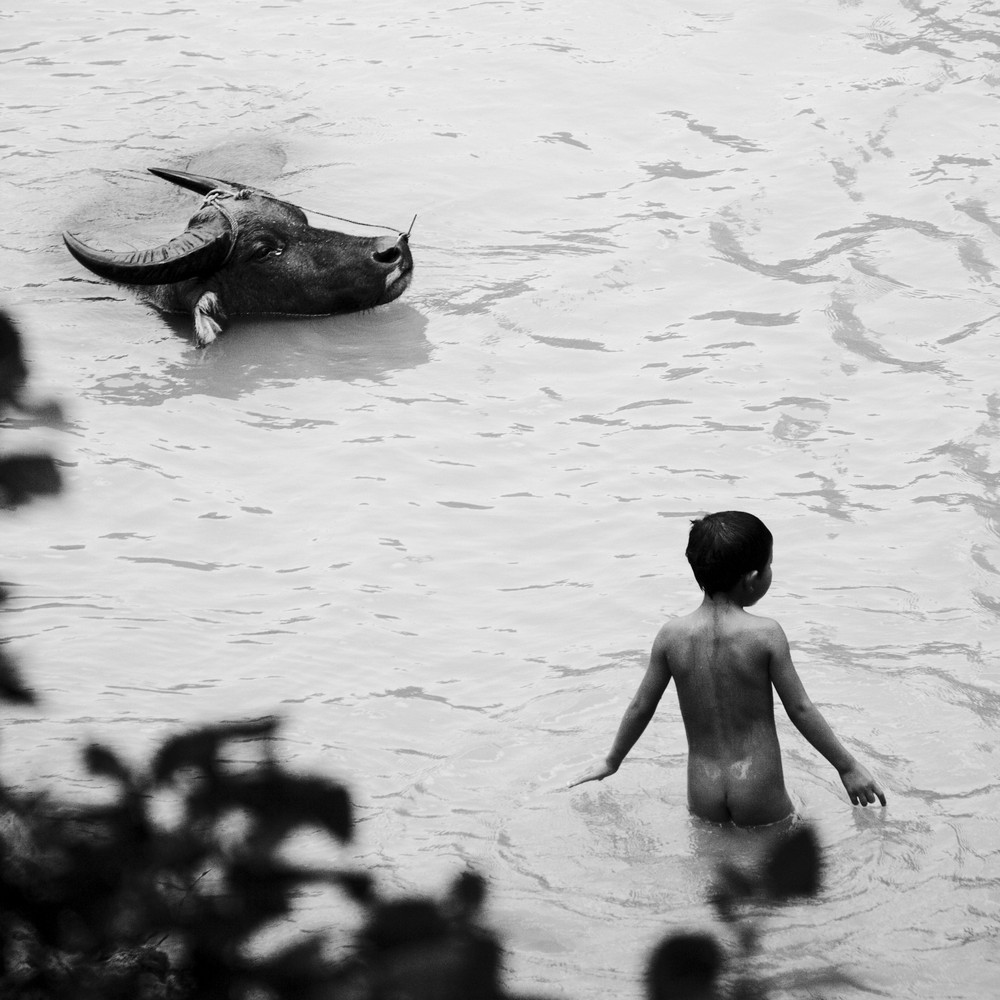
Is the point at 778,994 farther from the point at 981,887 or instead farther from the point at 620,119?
the point at 620,119

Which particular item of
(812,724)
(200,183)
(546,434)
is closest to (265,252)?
(200,183)

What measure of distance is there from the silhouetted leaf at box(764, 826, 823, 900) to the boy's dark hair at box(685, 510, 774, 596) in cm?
83

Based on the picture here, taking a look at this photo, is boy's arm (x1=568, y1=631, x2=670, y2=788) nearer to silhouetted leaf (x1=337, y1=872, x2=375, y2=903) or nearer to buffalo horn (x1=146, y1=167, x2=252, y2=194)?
silhouetted leaf (x1=337, y1=872, x2=375, y2=903)

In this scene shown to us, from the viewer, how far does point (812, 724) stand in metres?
4.08

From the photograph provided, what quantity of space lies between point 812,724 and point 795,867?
0.42m

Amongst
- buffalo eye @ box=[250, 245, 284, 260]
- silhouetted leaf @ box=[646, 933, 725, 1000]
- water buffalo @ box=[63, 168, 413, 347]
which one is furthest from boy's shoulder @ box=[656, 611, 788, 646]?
buffalo eye @ box=[250, 245, 284, 260]

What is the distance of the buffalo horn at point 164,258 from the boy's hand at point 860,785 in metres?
5.39

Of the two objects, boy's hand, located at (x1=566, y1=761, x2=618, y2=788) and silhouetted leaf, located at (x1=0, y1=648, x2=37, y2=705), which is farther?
boy's hand, located at (x1=566, y1=761, x2=618, y2=788)

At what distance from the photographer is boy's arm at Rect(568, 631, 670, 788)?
421cm

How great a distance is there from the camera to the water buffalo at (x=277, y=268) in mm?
8516

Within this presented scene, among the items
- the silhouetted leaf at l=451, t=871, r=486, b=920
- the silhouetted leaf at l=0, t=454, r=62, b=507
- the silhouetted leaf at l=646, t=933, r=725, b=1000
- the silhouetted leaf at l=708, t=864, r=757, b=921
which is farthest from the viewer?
the silhouetted leaf at l=708, t=864, r=757, b=921

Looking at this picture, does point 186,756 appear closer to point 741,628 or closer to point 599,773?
point 741,628

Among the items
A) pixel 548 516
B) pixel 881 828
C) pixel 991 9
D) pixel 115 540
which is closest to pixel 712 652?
pixel 881 828

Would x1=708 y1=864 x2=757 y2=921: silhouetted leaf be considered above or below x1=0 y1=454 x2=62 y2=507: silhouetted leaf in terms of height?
below
